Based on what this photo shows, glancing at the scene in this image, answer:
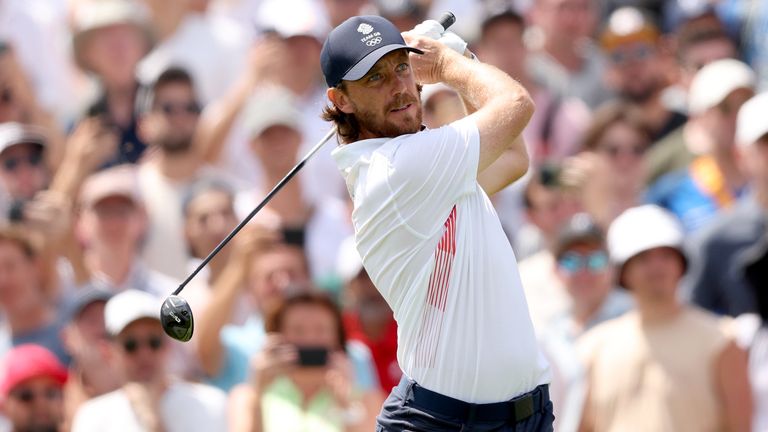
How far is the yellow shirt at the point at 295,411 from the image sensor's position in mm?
8406

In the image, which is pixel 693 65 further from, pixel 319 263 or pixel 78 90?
pixel 78 90

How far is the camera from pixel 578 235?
30.5 feet

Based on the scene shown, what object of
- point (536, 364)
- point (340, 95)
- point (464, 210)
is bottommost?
point (536, 364)

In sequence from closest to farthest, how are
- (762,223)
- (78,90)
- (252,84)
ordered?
(762,223), (252,84), (78,90)

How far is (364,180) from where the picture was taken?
5.60 metres

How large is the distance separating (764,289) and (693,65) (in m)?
3.47

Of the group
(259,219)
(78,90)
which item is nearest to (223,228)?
(259,219)

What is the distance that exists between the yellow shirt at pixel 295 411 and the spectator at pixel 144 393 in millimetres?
269

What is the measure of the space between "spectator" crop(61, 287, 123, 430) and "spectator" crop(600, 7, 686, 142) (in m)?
4.22

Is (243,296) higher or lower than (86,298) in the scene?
higher

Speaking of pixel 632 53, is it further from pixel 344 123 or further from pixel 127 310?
pixel 344 123

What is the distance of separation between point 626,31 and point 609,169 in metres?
1.68

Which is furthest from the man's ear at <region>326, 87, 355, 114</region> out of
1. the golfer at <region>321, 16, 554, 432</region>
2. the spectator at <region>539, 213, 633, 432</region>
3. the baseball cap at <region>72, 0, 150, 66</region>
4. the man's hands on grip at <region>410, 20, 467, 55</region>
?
the baseball cap at <region>72, 0, 150, 66</region>

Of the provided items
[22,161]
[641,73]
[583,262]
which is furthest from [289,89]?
[583,262]
